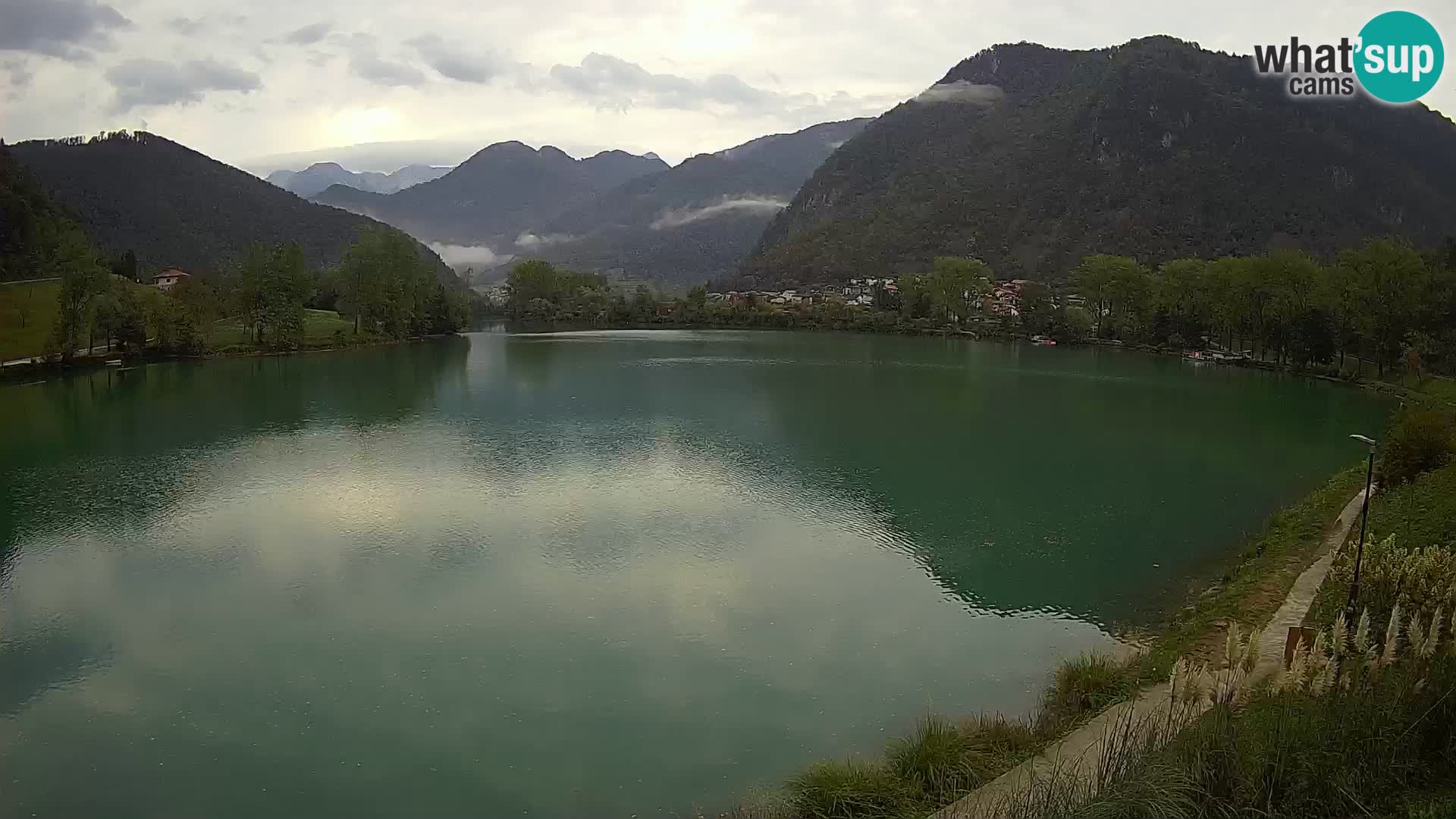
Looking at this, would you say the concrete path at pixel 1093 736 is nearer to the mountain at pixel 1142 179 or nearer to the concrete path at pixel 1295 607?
the concrete path at pixel 1295 607

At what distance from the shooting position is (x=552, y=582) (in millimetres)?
14195

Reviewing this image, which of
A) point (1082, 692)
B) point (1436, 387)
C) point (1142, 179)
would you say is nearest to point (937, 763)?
point (1082, 692)

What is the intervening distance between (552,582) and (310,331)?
165 ft

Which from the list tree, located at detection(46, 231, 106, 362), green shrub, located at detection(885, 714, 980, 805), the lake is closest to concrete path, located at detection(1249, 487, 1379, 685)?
the lake

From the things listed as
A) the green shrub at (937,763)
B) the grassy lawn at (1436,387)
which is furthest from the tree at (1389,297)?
the green shrub at (937,763)

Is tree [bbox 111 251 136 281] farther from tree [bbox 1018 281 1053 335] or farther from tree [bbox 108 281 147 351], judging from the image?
A: tree [bbox 1018 281 1053 335]

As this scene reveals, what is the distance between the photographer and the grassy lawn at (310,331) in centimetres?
5141

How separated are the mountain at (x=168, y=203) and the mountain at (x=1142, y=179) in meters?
61.0

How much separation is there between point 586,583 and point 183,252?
305ft

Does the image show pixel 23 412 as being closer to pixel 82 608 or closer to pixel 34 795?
pixel 82 608

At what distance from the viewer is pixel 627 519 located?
17703 mm

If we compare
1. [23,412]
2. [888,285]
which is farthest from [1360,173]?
[23,412]

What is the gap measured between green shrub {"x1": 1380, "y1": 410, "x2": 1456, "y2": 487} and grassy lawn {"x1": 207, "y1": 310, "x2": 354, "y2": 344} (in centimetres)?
5166

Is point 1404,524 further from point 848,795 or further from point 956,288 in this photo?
point 956,288
